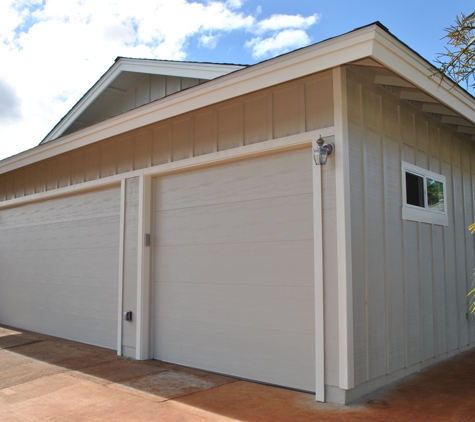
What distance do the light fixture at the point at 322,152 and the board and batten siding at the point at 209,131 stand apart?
243 millimetres

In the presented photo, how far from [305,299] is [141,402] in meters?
1.85

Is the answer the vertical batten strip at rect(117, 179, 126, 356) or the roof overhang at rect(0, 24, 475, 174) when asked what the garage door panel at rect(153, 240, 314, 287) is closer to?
the vertical batten strip at rect(117, 179, 126, 356)

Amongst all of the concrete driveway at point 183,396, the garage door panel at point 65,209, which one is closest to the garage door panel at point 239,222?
the garage door panel at point 65,209

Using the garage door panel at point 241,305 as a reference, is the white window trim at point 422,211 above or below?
above

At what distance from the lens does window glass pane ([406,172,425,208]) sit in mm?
5475

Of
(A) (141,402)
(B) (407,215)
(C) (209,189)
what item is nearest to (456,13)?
(B) (407,215)

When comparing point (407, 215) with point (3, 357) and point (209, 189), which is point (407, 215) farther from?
point (3, 357)

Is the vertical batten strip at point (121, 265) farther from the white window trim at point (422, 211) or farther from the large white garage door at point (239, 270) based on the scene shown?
the white window trim at point (422, 211)

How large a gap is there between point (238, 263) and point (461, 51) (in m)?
3.09

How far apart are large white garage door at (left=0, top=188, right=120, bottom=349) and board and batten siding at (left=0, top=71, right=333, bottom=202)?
0.46m

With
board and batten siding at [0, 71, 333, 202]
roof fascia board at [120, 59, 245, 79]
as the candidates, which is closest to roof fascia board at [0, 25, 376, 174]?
board and batten siding at [0, 71, 333, 202]

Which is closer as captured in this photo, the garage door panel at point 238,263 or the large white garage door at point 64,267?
the garage door panel at point 238,263

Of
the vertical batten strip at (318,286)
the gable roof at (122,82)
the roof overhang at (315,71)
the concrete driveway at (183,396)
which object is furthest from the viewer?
the gable roof at (122,82)

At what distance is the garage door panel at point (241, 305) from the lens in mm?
4699
